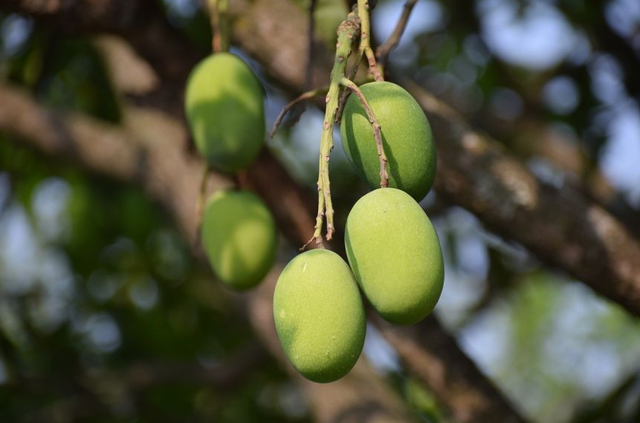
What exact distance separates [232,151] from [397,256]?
0.37 m

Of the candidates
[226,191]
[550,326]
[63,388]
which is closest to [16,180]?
[63,388]

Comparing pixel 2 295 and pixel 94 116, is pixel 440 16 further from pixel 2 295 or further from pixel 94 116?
pixel 2 295

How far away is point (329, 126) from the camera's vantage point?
67 cm

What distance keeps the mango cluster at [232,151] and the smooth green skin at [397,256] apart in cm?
34

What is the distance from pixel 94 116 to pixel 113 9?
94 centimetres

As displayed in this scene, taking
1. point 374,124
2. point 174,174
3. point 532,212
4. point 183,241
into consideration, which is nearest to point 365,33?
point 374,124

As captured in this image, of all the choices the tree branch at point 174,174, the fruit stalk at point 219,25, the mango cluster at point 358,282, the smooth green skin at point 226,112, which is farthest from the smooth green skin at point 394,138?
the tree branch at point 174,174

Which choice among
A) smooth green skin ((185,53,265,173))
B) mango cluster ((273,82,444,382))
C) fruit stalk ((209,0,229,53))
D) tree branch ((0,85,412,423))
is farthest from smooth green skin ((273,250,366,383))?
tree branch ((0,85,412,423))

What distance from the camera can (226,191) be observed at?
110cm

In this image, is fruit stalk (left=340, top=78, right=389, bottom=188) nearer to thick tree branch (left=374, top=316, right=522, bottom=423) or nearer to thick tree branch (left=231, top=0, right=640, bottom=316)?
thick tree branch (left=231, top=0, right=640, bottom=316)

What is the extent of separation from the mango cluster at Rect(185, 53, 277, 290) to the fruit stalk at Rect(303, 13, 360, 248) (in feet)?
0.97

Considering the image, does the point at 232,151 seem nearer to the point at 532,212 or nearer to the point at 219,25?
the point at 219,25

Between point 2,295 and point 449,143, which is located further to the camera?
point 2,295

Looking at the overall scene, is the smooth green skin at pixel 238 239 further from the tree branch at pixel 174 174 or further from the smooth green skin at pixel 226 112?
the tree branch at pixel 174 174
